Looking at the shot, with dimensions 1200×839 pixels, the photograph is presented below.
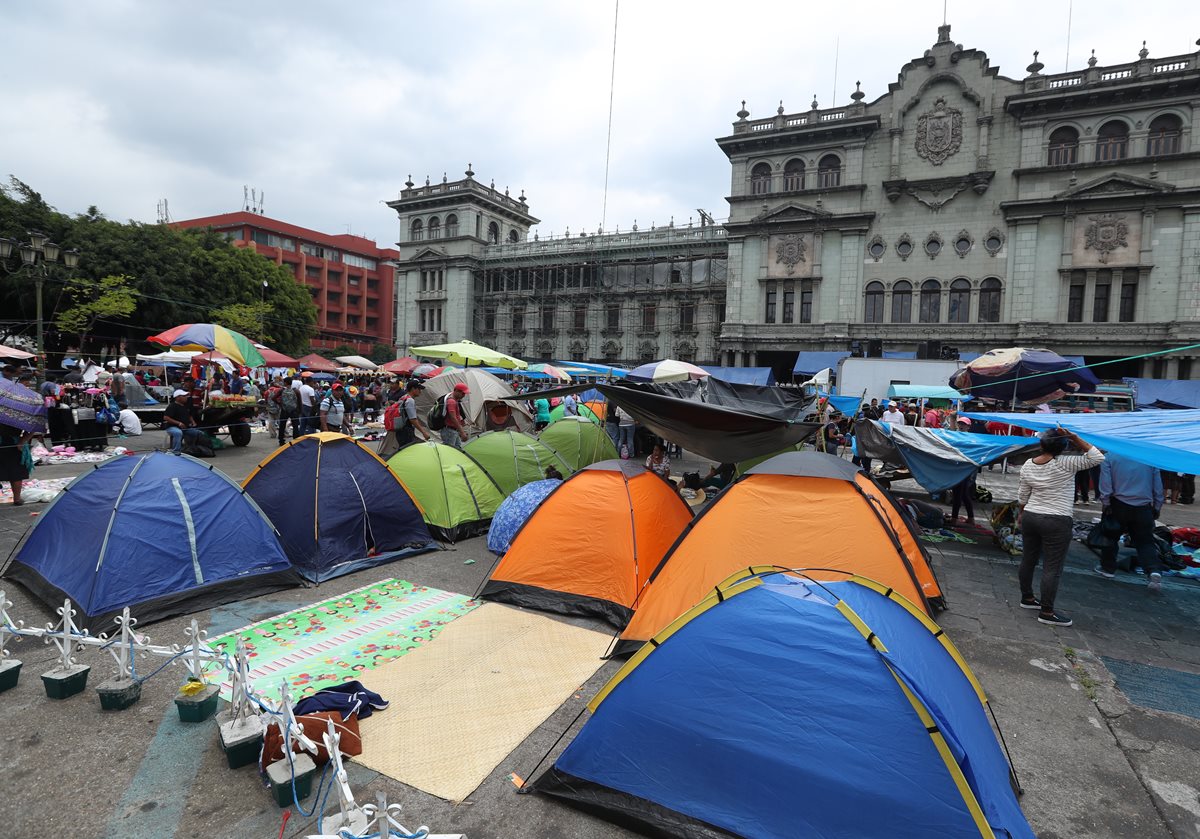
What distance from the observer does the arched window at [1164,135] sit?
28594 millimetres

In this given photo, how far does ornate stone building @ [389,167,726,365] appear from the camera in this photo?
45188 millimetres

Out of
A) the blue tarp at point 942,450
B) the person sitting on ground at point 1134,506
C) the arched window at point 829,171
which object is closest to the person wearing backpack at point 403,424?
the blue tarp at point 942,450

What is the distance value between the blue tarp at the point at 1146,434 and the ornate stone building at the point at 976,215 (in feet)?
93.0

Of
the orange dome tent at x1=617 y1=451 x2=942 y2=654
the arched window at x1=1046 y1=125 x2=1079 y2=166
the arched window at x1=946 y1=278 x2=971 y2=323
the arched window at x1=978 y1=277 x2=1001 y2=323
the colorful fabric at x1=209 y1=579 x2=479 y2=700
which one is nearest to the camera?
the colorful fabric at x1=209 y1=579 x2=479 y2=700

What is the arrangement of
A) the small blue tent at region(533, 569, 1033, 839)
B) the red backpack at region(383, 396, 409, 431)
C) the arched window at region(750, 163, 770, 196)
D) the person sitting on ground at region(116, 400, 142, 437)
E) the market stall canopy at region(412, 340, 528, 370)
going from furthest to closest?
the arched window at region(750, 163, 770, 196) → the market stall canopy at region(412, 340, 528, 370) → the person sitting on ground at region(116, 400, 142, 437) → the red backpack at region(383, 396, 409, 431) → the small blue tent at region(533, 569, 1033, 839)

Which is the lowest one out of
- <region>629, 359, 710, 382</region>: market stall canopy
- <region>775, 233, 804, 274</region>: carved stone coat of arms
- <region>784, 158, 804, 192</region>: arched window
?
<region>629, 359, 710, 382</region>: market stall canopy

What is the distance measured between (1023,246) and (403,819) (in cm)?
3784

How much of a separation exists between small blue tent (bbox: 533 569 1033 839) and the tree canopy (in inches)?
1368

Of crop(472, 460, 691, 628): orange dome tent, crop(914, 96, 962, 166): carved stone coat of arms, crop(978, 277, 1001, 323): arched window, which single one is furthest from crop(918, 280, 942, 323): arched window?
crop(472, 460, 691, 628): orange dome tent

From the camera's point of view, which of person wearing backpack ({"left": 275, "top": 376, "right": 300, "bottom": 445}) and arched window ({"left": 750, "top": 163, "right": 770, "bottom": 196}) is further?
arched window ({"left": 750, "top": 163, "right": 770, "bottom": 196})

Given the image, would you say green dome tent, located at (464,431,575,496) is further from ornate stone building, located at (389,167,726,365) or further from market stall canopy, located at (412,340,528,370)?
ornate stone building, located at (389,167,726,365)

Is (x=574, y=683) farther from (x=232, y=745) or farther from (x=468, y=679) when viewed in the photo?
(x=232, y=745)

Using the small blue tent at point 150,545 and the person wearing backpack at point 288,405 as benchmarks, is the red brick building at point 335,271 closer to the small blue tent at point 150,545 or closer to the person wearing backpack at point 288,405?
the person wearing backpack at point 288,405

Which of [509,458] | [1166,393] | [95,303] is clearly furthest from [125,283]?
[1166,393]
